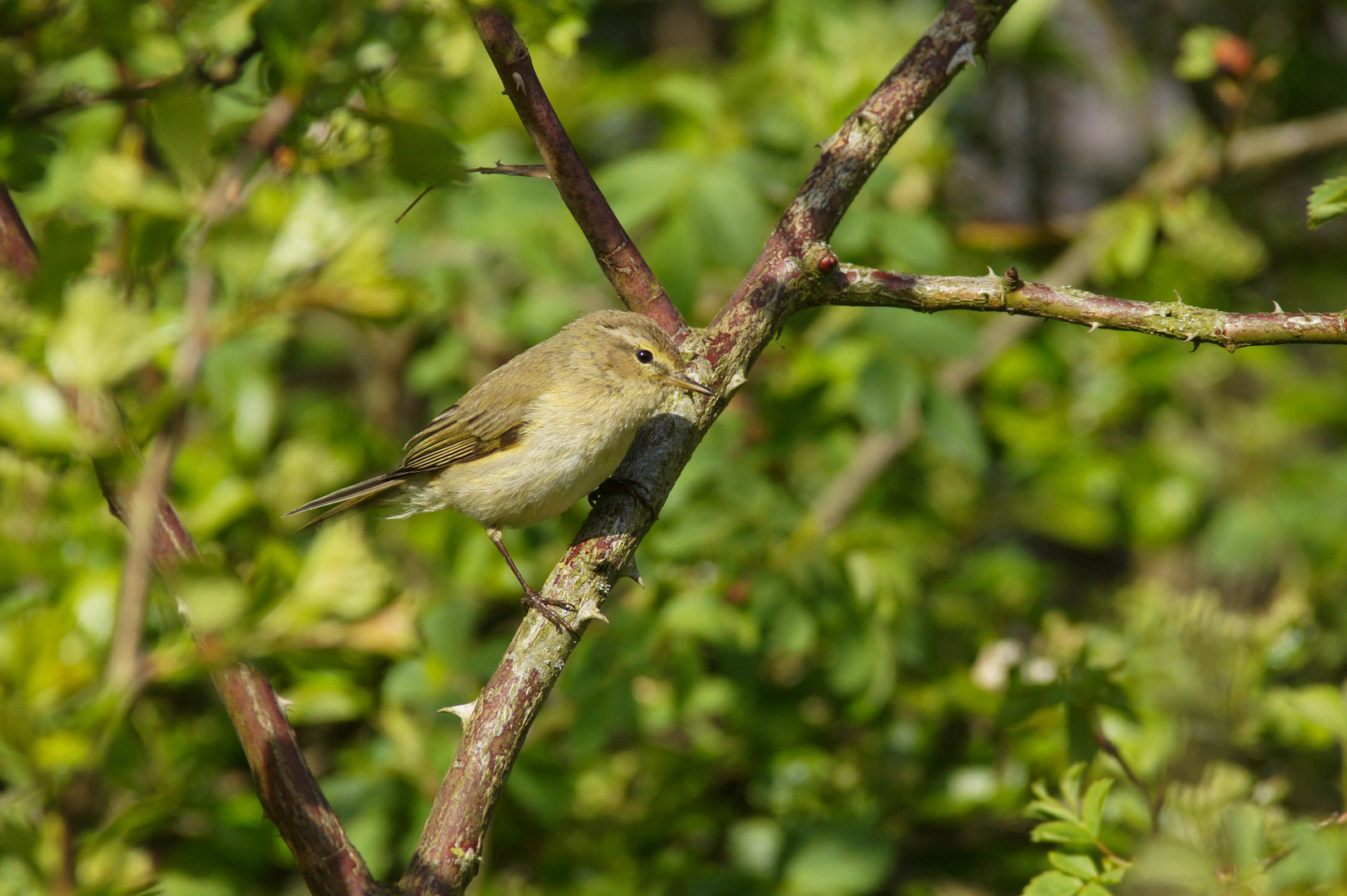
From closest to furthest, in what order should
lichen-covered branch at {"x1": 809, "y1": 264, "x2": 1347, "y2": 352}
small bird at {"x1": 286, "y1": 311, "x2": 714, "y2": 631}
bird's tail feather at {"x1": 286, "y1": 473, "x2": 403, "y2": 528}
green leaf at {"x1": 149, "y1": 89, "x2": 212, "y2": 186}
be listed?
green leaf at {"x1": 149, "y1": 89, "x2": 212, "y2": 186}
lichen-covered branch at {"x1": 809, "y1": 264, "x2": 1347, "y2": 352}
small bird at {"x1": 286, "y1": 311, "x2": 714, "y2": 631}
bird's tail feather at {"x1": 286, "y1": 473, "x2": 403, "y2": 528}

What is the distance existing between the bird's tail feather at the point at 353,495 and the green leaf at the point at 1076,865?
2354mm

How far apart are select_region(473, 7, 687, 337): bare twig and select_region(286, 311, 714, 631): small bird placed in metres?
0.10

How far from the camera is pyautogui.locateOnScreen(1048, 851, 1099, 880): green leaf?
224 cm

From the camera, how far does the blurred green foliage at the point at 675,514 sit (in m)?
2.09

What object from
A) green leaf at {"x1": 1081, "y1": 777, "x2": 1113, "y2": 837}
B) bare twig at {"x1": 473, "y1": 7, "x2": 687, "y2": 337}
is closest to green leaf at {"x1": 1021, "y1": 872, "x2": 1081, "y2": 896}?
green leaf at {"x1": 1081, "y1": 777, "x2": 1113, "y2": 837}

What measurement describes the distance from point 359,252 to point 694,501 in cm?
168

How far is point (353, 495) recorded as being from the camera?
3590mm

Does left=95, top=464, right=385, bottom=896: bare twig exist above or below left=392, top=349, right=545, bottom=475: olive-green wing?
above

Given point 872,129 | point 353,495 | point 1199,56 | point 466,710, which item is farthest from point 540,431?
point 1199,56

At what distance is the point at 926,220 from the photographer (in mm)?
3902

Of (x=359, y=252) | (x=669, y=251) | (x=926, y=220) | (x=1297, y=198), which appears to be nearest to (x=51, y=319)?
(x=359, y=252)

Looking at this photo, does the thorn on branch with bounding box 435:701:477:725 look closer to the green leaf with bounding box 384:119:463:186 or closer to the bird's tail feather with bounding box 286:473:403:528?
the green leaf with bounding box 384:119:463:186

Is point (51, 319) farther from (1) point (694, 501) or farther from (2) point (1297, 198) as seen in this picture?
(2) point (1297, 198)

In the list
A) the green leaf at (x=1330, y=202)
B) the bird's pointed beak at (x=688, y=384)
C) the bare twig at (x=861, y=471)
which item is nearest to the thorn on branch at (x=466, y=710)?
the bird's pointed beak at (x=688, y=384)
